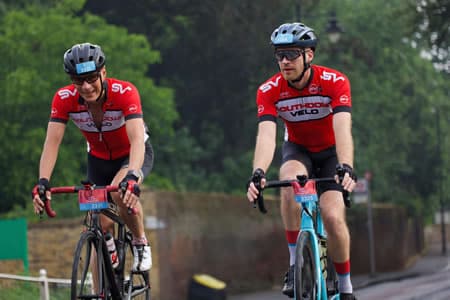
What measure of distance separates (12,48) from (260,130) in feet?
66.8

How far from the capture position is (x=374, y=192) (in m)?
43.9

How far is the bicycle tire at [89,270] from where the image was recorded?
735 centimetres

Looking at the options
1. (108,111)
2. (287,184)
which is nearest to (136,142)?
(108,111)

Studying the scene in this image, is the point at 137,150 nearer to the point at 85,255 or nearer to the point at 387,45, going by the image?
the point at 85,255

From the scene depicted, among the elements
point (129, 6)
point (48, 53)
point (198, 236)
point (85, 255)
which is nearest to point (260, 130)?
point (85, 255)

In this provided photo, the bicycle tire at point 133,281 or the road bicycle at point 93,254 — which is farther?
the bicycle tire at point 133,281

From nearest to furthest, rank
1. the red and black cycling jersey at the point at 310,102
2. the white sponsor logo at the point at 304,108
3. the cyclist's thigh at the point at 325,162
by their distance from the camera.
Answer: the red and black cycling jersey at the point at 310,102
the white sponsor logo at the point at 304,108
the cyclist's thigh at the point at 325,162

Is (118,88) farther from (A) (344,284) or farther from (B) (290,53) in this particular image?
(A) (344,284)

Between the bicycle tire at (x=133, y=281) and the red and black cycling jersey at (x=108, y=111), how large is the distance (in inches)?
36.3

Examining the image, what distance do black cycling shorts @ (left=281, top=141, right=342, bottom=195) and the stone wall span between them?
11977mm

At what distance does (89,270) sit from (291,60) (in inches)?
85.9

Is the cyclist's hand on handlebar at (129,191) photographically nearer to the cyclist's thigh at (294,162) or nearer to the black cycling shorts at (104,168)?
the black cycling shorts at (104,168)

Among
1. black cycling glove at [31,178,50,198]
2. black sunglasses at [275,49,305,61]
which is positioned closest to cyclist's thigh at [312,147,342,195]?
black sunglasses at [275,49,305,61]

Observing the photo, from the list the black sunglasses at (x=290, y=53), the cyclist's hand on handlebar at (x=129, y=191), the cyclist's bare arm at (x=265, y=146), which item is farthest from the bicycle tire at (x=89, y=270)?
the black sunglasses at (x=290, y=53)
